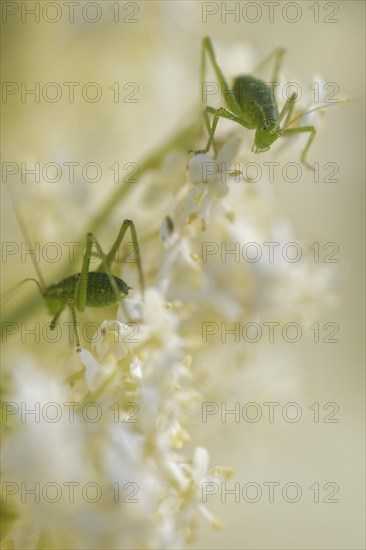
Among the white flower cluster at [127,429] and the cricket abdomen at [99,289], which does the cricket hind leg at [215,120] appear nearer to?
the white flower cluster at [127,429]

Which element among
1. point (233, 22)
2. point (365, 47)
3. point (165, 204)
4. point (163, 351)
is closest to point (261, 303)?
point (165, 204)

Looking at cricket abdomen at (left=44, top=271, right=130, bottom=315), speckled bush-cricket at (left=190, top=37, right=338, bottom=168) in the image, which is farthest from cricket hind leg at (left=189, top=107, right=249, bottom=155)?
cricket abdomen at (left=44, top=271, right=130, bottom=315)

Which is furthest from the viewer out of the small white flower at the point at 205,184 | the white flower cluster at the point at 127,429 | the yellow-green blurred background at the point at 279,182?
the yellow-green blurred background at the point at 279,182

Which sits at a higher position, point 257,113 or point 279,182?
point 257,113

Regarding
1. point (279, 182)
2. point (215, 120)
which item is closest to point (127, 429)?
point (215, 120)

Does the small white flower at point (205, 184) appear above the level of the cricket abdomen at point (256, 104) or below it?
below

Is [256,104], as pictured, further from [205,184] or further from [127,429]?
[127,429]

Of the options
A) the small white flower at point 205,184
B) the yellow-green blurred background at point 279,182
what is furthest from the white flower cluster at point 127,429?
the yellow-green blurred background at point 279,182
